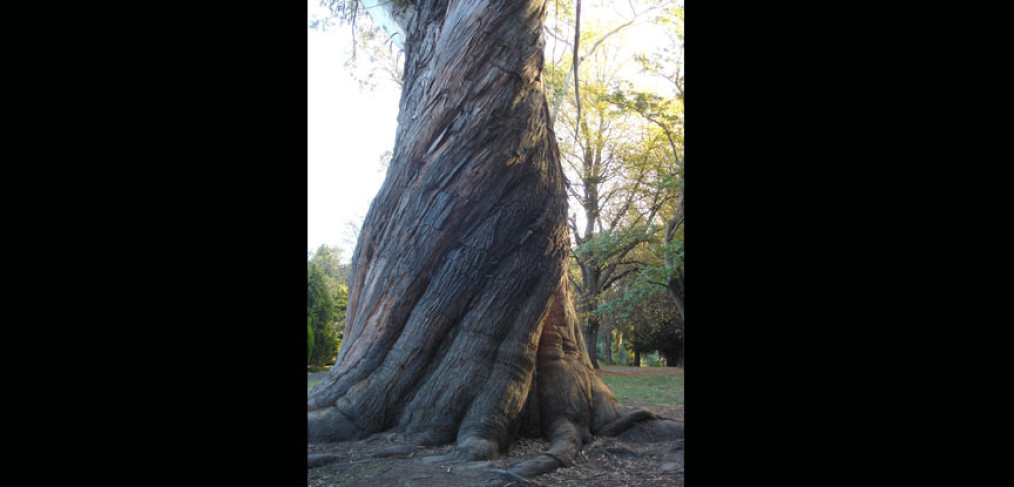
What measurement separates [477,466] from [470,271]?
1526mm

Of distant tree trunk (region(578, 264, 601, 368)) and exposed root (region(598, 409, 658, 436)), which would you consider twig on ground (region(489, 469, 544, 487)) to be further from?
distant tree trunk (region(578, 264, 601, 368))

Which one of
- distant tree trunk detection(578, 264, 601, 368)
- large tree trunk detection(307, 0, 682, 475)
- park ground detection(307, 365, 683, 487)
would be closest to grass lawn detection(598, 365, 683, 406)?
distant tree trunk detection(578, 264, 601, 368)

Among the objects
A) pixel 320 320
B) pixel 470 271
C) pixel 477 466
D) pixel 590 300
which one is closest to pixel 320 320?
pixel 320 320

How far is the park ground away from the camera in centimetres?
352

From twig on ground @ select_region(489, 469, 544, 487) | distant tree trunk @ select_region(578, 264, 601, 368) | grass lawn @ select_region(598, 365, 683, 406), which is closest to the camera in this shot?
twig on ground @ select_region(489, 469, 544, 487)

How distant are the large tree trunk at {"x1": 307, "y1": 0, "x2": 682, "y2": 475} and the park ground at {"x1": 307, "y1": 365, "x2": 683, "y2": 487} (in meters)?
0.15

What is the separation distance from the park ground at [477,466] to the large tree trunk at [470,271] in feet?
0.49
